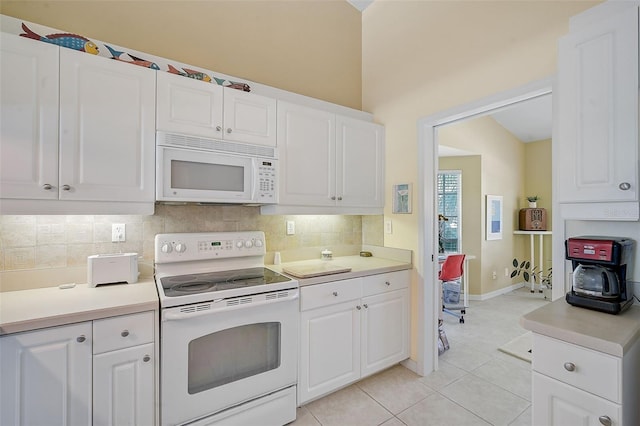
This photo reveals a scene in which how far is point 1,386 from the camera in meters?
1.16

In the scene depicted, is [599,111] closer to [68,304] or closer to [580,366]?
[580,366]

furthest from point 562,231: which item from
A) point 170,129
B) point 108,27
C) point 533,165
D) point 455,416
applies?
point 533,165

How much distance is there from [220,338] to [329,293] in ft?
2.56

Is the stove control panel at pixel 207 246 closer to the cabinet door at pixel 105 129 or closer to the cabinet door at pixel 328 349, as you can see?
the cabinet door at pixel 105 129

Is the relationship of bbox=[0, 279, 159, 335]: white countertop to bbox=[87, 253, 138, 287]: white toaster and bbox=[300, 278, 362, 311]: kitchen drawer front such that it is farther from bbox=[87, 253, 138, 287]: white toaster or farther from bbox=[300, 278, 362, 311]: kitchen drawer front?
bbox=[300, 278, 362, 311]: kitchen drawer front

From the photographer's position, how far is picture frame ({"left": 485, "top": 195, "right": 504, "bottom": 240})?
4.76 meters

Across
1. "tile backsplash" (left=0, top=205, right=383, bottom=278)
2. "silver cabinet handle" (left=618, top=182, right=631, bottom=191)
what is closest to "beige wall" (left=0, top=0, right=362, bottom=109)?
"tile backsplash" (left=0, top=205, right=383, bottom=278)

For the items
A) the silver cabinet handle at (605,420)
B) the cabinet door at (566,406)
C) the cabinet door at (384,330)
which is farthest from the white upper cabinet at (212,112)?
the silver cabinet handle at (605,420)

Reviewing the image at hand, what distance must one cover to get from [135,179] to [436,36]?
2554 mm

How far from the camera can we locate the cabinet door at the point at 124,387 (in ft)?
4.37

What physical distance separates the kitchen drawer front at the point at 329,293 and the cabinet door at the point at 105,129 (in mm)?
1181

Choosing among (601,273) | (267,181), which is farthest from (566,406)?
(267,181)

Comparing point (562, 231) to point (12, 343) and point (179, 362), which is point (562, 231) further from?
point (12, 343)

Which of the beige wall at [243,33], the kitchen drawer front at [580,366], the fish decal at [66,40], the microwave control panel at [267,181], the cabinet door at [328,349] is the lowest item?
the cabinet door at [328,349]
